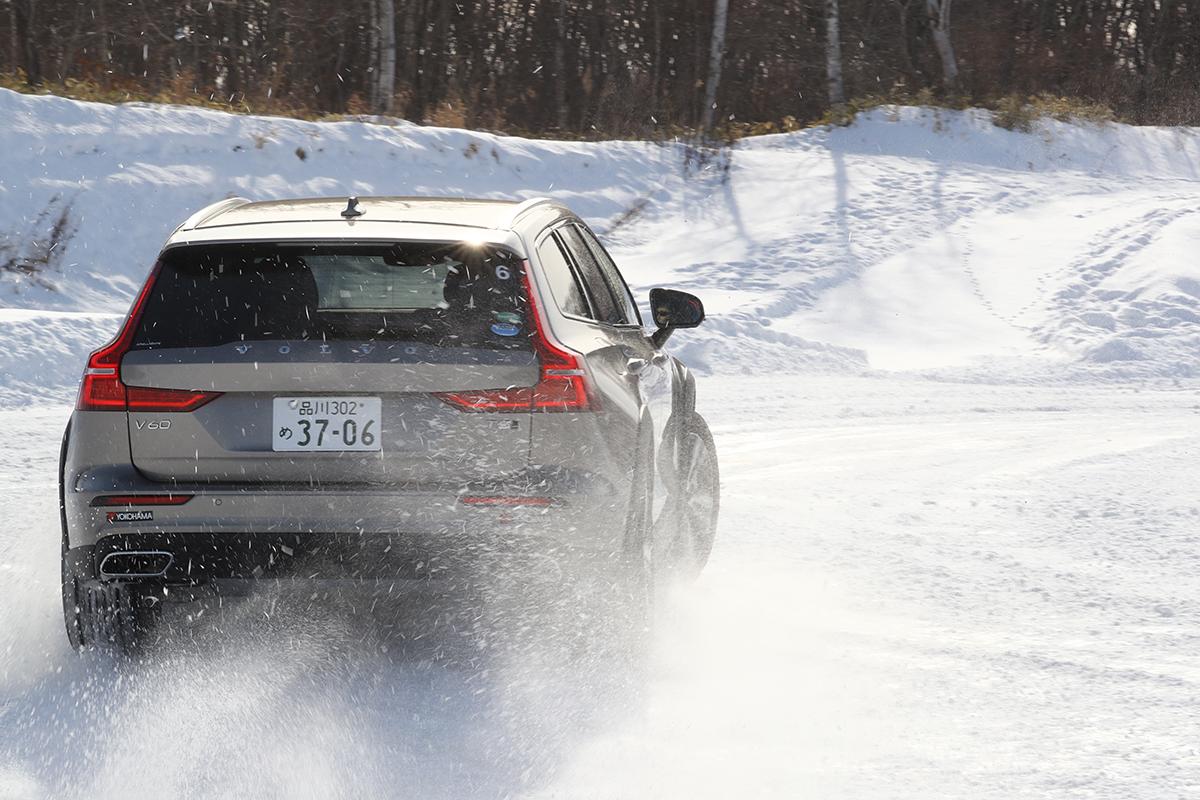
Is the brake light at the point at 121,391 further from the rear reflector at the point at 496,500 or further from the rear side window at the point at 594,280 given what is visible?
the rear side window at the point at 594,280

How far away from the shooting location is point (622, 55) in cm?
3531

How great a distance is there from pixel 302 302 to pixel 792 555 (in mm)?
3289

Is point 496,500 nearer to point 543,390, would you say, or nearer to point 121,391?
point 543,390

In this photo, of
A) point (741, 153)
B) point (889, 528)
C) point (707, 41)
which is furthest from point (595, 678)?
point (707, 41)

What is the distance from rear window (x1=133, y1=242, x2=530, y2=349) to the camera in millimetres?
4176

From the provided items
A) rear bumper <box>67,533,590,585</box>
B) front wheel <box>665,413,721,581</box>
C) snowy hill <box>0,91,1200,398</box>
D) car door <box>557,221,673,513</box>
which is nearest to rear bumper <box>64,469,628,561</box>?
rear bumper <box>67,533,590,585</box>

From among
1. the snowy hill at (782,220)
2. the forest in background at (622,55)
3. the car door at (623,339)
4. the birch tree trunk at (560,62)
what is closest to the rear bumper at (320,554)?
the car door at (623,339)

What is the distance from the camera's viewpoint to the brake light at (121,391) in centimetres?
413

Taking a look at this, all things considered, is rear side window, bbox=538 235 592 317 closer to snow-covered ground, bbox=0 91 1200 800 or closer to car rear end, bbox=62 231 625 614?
car rear end, bbox=62 231 625 614

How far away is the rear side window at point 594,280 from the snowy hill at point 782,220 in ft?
23.0

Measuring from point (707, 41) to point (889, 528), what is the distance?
29.8 m

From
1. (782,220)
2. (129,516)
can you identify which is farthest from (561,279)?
(782,220)

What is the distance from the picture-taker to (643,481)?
4.75 meters

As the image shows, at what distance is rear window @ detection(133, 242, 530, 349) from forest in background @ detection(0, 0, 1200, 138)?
18.9 m
